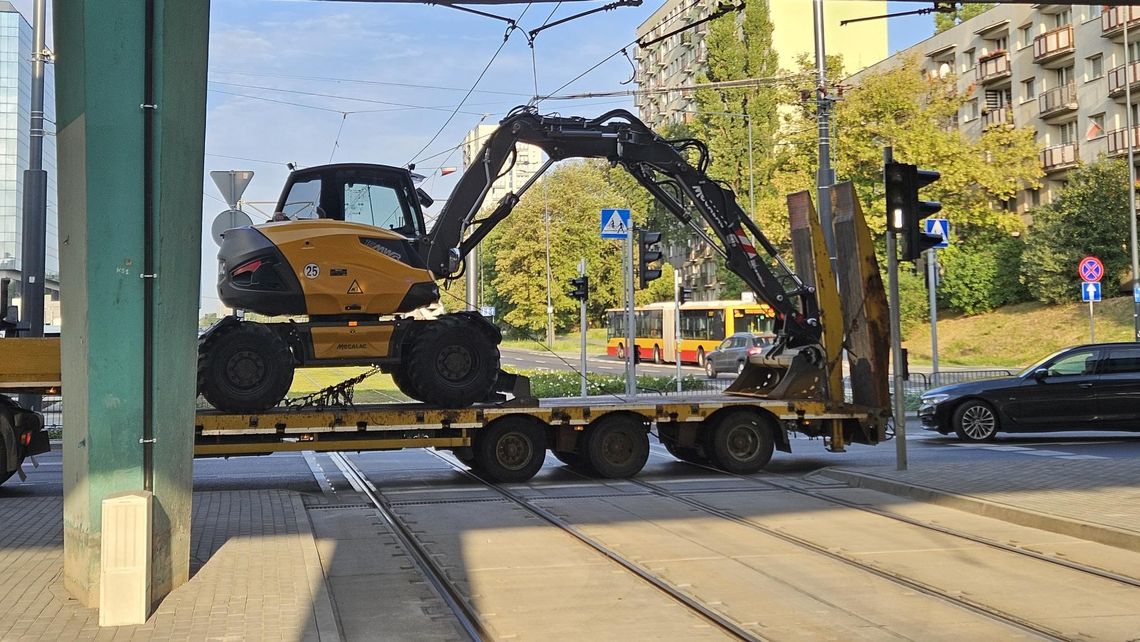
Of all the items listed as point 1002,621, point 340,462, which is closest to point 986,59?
point 340,462

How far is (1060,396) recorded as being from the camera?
62.2 ft

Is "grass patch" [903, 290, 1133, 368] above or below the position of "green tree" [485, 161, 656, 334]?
below

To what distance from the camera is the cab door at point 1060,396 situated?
1889 cm

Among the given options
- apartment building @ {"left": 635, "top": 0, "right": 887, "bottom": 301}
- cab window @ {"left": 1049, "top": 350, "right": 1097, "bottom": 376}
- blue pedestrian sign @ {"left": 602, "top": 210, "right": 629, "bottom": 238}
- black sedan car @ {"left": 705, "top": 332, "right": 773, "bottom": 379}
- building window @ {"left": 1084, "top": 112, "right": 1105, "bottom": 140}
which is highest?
apartment building @ {"left": 635, "top": 0, "right": 887, "bottom": 301}

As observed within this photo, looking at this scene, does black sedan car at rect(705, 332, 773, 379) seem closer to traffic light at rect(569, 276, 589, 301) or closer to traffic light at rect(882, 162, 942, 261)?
traffic light at rect(569, 276, 589, 301)

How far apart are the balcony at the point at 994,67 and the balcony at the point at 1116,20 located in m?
6.70

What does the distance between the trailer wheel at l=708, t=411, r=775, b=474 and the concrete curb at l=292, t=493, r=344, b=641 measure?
20.4ft

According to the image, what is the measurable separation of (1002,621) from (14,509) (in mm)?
9843

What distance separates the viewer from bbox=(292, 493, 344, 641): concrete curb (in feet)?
22.7

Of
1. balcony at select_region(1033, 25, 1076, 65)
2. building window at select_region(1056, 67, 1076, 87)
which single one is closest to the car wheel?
balcony at select_region(1033, 25, 1076, 65)

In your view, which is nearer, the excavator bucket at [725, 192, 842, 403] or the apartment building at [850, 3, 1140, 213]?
the excavator bucket at [725, 192, 842, 403]

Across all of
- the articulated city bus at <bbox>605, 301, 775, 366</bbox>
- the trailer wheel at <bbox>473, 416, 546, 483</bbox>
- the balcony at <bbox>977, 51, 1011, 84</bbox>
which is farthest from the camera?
the balcony at <bbox>977, 51, 1011, 84</bbox>

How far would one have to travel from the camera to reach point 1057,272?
47469mm

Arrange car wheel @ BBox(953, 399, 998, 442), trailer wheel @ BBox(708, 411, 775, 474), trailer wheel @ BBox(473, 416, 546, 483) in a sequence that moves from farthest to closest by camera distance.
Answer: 1. car wheel @ BBox(953, 399, 998, 442)
2. trailer wheel @ BBox(708, 411, 775, 474)
3. trailer wheel @ BBox(473, 416, 546, 483)
